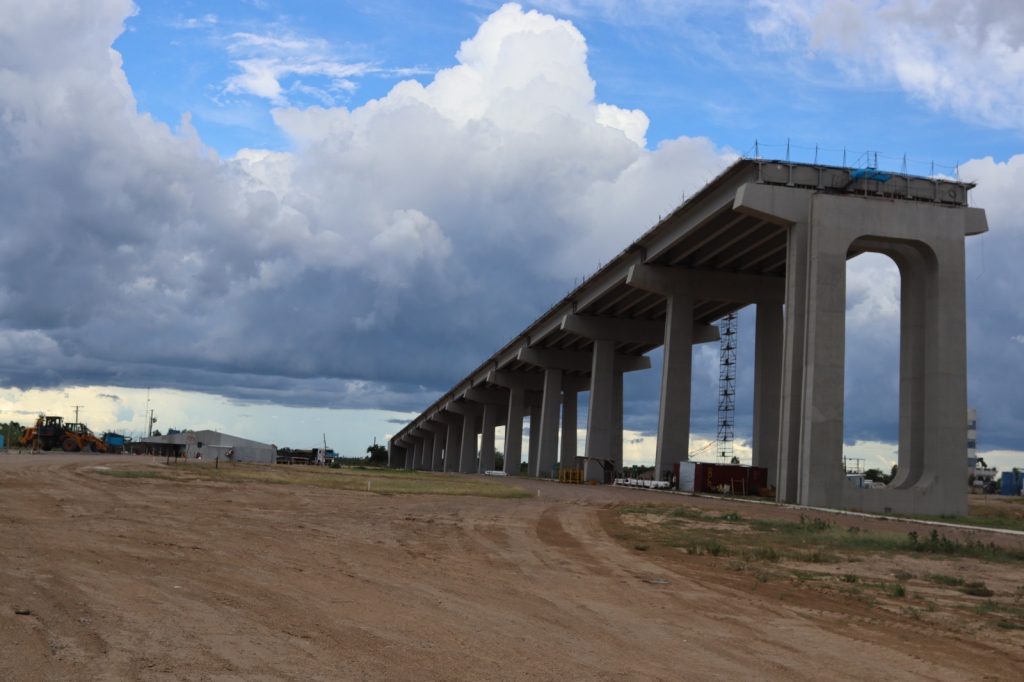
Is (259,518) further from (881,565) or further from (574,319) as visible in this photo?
(574,319)

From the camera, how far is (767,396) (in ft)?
207

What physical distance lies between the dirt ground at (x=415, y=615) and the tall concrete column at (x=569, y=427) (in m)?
91.3

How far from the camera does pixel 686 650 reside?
9.54m

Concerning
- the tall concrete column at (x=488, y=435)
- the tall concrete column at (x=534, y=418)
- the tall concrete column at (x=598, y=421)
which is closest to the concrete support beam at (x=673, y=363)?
the tall concrete column at (x=598, y=421)

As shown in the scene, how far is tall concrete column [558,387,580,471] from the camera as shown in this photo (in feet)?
371

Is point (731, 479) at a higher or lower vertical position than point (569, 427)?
lower

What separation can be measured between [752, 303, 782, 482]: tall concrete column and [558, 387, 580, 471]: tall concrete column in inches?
1797

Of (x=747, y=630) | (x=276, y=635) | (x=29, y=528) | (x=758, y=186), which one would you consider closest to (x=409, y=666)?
(x=276, y=635)

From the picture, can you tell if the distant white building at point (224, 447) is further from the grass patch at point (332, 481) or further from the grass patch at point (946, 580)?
the grass patch at point (946, 580)

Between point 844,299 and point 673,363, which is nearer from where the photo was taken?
point 844,299

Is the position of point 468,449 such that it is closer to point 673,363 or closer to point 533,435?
point 533,435

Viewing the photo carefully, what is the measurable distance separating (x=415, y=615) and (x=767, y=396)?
55726mm

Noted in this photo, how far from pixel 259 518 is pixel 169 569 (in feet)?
34.1

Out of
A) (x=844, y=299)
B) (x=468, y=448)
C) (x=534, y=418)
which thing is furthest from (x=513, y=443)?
(x=844, y=299)
